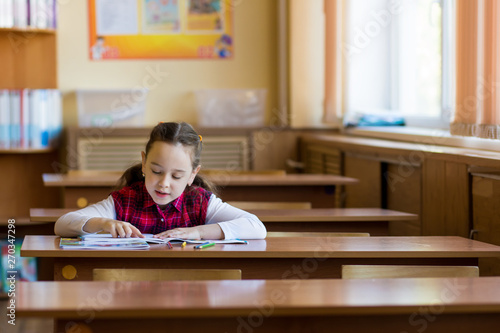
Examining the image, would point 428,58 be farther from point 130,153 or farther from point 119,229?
point 119,229

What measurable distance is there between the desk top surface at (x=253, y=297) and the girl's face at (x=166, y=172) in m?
0.72

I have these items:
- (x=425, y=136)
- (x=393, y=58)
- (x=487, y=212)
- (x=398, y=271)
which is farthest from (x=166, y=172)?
(x=393, y=58)

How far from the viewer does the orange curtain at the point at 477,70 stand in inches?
120

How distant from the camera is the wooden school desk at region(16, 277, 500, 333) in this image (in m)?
1.54

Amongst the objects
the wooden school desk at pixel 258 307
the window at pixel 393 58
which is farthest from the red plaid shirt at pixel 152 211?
the window at pixel 393 58

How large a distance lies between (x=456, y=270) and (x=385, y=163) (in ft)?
7.01

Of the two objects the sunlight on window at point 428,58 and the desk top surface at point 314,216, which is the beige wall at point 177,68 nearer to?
the sunlight on window at point 428,58

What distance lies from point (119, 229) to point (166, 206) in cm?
31

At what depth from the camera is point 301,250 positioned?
2.24 meters

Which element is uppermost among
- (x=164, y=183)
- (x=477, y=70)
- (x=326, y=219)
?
(x=477, y=70)

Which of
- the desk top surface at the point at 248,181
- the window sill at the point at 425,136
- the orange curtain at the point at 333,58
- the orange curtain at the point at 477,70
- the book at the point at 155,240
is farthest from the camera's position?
the orange curtain at the point at 333,58

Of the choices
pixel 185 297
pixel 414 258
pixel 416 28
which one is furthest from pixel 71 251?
pixel 416 28

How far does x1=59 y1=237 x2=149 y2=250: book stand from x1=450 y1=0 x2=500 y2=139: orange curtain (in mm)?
1561

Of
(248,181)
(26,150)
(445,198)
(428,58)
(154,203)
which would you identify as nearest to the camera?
(154,203)
